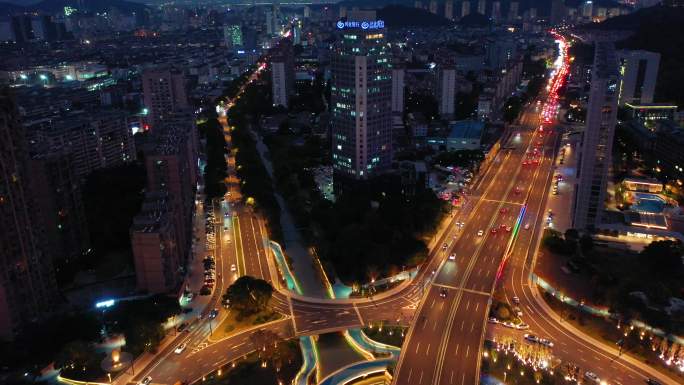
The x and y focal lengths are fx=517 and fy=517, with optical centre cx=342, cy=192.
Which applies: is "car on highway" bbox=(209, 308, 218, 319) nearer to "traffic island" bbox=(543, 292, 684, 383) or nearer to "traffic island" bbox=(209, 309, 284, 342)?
"traffic island" bbox=(209, 309, 284, 342)

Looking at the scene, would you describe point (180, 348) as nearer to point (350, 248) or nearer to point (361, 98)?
point (350, 248)

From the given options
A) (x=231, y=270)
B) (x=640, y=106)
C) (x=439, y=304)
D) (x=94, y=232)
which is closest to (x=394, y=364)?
(x=439, y=304)

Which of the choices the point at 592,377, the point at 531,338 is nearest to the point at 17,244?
the point at 531,338

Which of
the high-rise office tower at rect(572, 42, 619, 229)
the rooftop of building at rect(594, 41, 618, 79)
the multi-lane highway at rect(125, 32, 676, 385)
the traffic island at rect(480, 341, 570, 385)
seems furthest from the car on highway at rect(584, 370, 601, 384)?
the rooftop of building at rect(594, 41, 618, 79)

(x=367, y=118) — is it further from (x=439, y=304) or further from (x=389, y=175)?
(x=439, y=304)

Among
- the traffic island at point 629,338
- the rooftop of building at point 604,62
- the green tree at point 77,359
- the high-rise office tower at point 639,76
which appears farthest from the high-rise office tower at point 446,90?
the green tree at point 77,359
